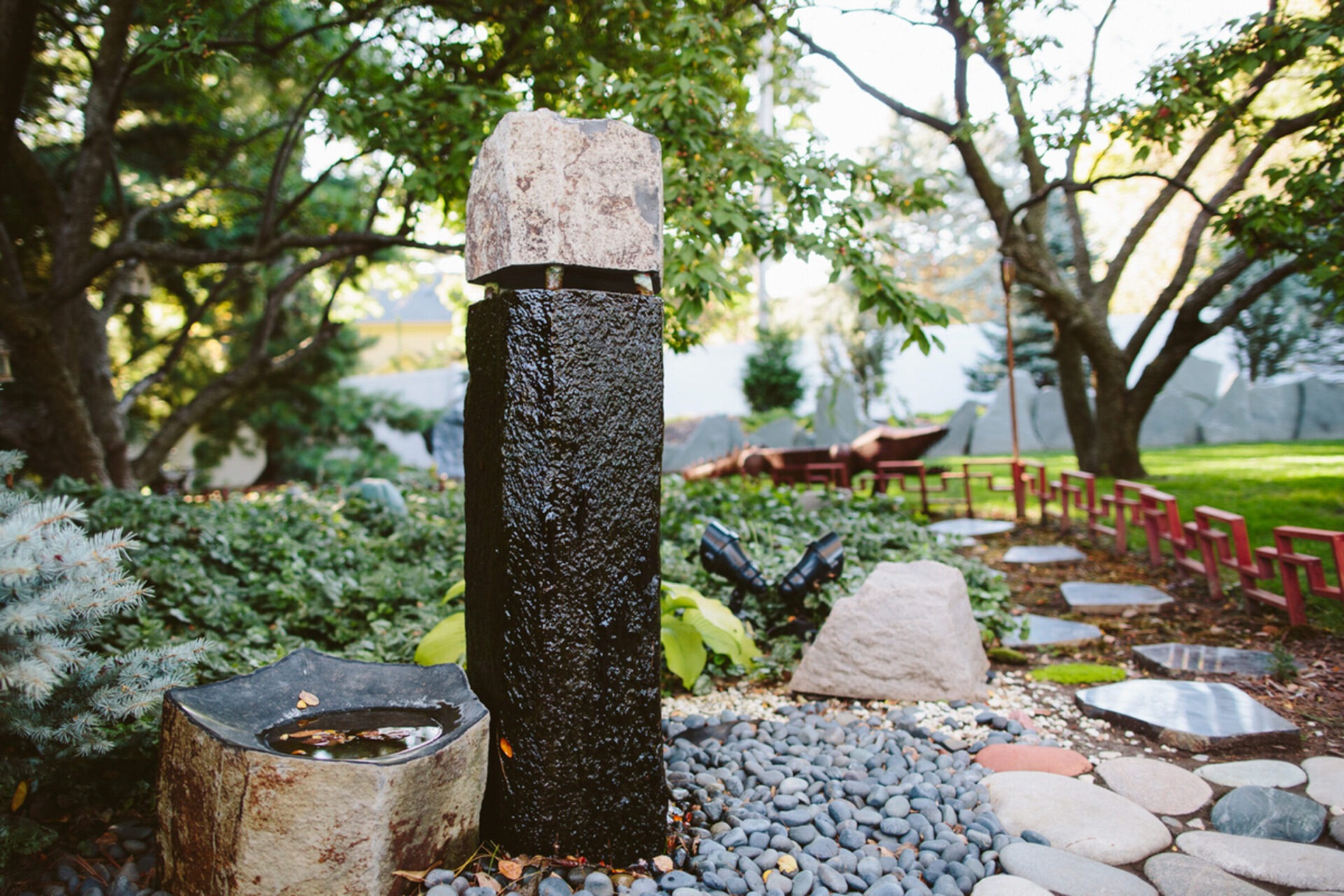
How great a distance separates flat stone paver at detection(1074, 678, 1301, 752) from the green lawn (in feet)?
4.06

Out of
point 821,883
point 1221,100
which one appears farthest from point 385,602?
point 1221,100

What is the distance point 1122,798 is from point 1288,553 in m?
2.11

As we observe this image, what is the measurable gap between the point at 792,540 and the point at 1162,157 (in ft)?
28.0

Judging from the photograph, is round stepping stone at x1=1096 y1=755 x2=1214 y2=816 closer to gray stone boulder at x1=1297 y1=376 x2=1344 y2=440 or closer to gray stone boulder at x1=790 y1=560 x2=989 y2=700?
gray stone boulder at x1=790 y1=560 x2=989 y2=700

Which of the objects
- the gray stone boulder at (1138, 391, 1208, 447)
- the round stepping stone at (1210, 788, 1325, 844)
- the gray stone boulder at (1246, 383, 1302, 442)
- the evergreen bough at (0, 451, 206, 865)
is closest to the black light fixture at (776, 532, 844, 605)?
the round stepping stone at (1210, 788, 1325, 844)

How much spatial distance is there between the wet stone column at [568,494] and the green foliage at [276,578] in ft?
5.29

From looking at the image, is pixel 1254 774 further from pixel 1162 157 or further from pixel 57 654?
pixel 1162 157

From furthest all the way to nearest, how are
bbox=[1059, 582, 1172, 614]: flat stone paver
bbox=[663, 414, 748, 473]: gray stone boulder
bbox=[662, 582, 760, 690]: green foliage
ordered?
bbox=[663, 414, 748, 473]: gray stone boulder < bbox=[1059, 582, 1172, 614]: flat stone paver < bbox=[662, 582, 760, 690]: green foliage

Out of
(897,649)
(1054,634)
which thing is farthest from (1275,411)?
(897,649)

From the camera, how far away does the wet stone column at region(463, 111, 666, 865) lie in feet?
6.50

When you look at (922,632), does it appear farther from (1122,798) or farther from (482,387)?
(482,387)

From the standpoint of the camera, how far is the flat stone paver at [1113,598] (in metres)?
4.57

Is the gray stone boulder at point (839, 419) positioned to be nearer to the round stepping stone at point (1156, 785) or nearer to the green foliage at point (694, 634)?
the green foliage at point (694, 634)

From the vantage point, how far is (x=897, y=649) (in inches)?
134
